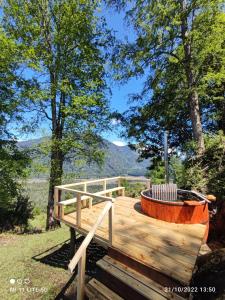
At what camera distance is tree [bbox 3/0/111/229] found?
1212 centimetres

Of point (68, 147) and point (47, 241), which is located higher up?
point (68, 147)

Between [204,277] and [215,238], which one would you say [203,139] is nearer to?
[215,238]

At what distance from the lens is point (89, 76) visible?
43.0 ft

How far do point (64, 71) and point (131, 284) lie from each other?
1158cm

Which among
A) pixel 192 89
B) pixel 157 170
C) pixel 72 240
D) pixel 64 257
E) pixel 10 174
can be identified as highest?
pixel 192 89

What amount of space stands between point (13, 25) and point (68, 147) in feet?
24.9

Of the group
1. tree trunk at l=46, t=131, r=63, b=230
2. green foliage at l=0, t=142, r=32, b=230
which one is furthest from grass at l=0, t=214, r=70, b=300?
tree trunk at l=46, t=131, r=63, b=230

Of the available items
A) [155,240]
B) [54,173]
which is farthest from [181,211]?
[54,173]

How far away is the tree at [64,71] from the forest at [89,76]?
2.2 inches

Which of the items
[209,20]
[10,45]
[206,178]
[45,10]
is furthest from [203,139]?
[45,10]

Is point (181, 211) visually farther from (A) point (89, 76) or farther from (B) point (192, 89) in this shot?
A: (A) point (89, 76)

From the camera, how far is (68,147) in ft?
40.4

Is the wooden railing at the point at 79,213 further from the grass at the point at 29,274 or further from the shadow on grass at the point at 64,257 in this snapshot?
the grass at the point at 29,274

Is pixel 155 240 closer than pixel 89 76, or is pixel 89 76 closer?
pixel 155 240
